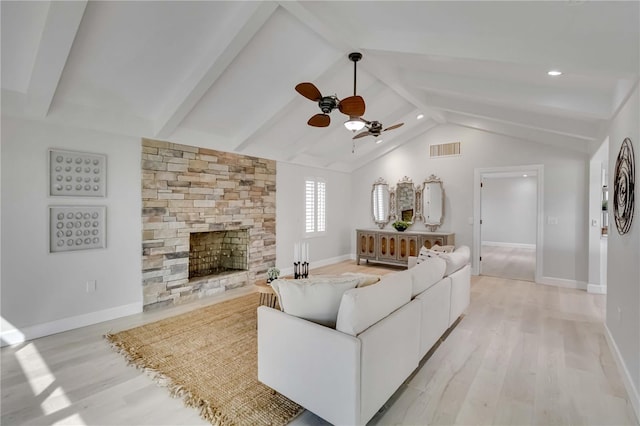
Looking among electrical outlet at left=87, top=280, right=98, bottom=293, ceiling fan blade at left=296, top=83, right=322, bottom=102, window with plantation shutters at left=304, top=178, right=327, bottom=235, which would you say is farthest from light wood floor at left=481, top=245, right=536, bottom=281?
electrical outlet at left=87, top=280, right=98, bottom=293

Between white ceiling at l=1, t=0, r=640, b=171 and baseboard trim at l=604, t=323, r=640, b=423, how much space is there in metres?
2.24

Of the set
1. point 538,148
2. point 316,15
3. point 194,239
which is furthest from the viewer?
point 538,148

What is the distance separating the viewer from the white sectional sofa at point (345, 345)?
1807 mm

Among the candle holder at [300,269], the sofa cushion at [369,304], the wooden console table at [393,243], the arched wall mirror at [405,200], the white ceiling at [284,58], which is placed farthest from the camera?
the arched wall mirror at [405,200]

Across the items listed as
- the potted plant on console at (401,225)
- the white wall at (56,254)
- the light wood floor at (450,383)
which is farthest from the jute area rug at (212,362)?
the potted plant on console at (401,225)

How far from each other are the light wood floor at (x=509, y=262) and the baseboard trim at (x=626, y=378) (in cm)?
321

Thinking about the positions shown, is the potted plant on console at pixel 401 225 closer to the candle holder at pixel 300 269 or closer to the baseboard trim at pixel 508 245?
the candle holder at pixel 300 269

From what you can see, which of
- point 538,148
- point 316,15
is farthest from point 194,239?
point 538,148

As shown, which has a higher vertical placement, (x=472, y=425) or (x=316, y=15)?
(x=316, y=15)

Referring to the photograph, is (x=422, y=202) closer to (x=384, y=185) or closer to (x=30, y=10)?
(x=384, y=185)

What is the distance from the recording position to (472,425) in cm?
202

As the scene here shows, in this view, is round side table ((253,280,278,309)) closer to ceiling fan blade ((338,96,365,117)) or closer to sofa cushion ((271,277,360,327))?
sofa cushion ((271,277,360,327))

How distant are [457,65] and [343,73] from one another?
151cm

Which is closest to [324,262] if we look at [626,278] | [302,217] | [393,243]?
[302,217]
